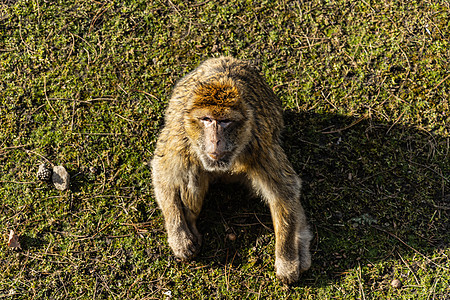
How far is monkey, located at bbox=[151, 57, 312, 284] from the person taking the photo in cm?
445

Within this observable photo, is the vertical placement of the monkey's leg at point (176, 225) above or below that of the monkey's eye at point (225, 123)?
below

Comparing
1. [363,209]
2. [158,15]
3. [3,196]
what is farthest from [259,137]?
[3,196]

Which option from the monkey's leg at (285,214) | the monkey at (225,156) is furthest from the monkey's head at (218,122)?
A: the monkey's leg at (285,214)

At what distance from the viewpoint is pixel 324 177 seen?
5945 mm

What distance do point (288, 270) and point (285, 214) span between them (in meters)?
0.66

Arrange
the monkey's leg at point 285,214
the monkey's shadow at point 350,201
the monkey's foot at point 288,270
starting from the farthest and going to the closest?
the monkey's shadow at point 350,201, the monkey's foot at point 288,270, the monkey's leg at point 285,214

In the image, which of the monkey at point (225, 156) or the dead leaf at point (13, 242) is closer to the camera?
the monkey at point (225, 156)

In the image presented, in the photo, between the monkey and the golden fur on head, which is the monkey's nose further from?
the golden fur on head

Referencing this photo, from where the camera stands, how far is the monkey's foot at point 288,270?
17.2 ft

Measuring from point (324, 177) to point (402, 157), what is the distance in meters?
1.10

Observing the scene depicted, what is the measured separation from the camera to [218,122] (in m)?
4.41

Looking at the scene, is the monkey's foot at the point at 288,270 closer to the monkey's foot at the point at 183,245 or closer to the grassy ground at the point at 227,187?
the grassy ground at the point at 227,187

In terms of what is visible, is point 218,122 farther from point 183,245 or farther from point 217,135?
point 183,245

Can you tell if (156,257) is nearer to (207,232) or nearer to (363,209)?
(207,232)
